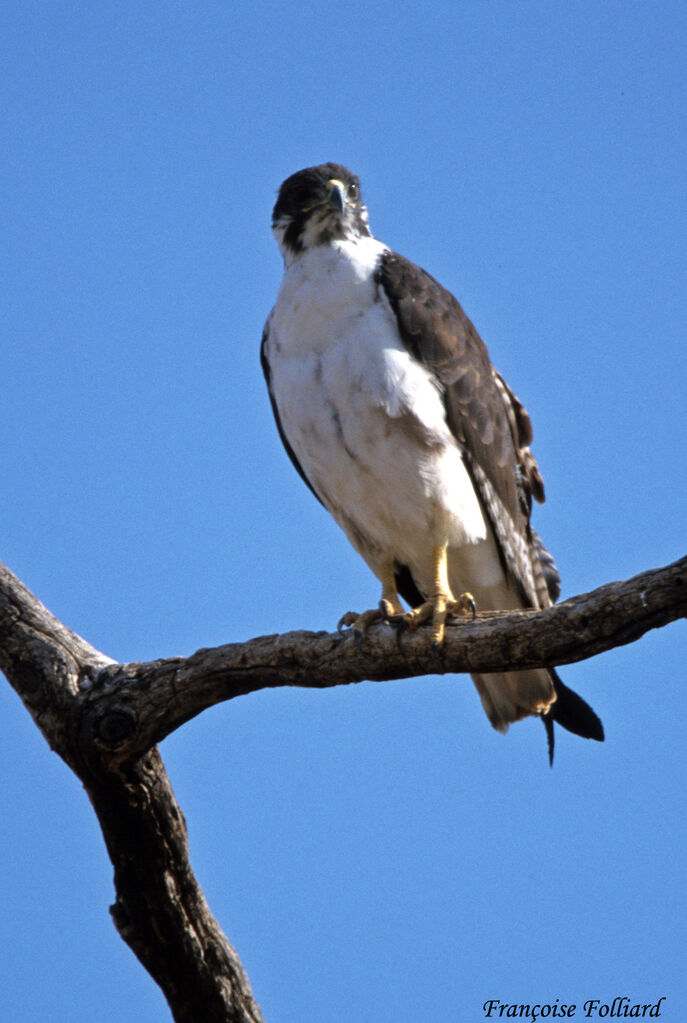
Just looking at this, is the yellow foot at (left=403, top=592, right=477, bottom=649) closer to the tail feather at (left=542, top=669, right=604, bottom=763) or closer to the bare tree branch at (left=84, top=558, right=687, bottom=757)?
the bare tree branch at (left=84, top=558, right=687, bottom=757)

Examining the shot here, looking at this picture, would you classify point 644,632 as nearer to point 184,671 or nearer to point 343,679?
point 343,679

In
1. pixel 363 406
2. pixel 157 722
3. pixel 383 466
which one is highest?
pixel 363 406

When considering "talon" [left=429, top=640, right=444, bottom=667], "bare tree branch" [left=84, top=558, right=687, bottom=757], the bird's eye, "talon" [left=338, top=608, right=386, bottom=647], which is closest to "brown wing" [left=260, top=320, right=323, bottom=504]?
Result: the bird's eye

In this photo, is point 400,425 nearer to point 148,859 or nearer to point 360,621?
point 360,621

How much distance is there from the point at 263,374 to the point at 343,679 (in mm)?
1623

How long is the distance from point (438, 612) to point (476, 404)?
1043 mm

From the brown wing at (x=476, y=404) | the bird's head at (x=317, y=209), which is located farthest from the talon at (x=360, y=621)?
the bird's head at (x=317, y=209)

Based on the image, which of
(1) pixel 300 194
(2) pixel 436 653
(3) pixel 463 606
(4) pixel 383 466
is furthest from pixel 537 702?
(1) pixel 300 194

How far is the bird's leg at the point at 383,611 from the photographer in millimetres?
4066

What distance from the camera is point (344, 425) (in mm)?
4391

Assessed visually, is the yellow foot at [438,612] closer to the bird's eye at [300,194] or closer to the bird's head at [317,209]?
the bird's head at [317,209]

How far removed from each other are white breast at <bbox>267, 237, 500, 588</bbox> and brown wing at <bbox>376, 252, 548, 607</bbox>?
0.06 m

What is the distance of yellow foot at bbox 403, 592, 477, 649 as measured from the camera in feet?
12.7

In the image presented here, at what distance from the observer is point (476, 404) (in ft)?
15.2
